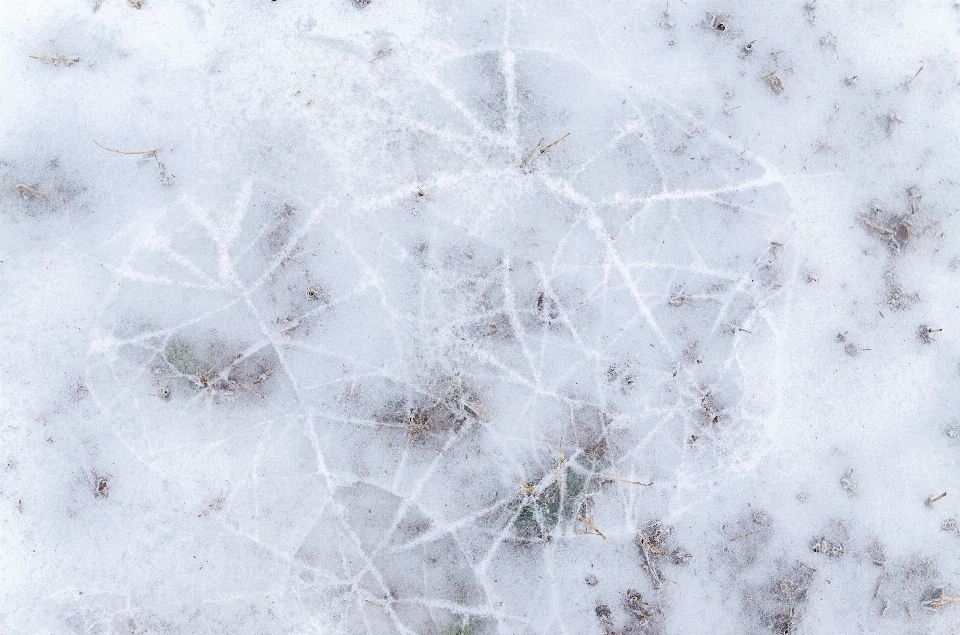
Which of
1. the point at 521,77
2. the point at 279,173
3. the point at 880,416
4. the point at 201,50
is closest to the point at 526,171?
the point at 521,77

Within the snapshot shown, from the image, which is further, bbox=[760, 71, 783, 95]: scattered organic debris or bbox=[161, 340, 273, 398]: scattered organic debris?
bbox=[760, 71, 783, 95]: scattered organic debris

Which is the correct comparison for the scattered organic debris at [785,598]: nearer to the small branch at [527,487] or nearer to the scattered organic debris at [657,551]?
the scattered organic debris at [657,551]

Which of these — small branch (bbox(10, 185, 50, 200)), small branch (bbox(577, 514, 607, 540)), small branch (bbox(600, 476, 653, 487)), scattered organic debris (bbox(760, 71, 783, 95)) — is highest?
scattered organic debris (bbox(760, 71, 783, 95))

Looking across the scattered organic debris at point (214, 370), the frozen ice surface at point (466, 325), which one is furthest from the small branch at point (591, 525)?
the scattered organic debris at point (214, 370)

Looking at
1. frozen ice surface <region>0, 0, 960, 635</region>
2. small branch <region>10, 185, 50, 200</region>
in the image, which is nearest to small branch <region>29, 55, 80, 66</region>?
frozen ice surface <region>0, 0, 960, 635</region>

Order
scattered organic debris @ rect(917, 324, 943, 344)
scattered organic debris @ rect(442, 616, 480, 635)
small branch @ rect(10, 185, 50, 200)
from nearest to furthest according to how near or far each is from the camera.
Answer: scattered organic debris @ rect(442, 616, 480, 635)
small branch @ rect(10, 185, 50, 200)
scattered organic debris @ rect(917, 324, 943, 344)

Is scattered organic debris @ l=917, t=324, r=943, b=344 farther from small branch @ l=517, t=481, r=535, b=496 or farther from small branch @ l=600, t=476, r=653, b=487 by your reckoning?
small branch @ l=517, t=481, r=535, b=496

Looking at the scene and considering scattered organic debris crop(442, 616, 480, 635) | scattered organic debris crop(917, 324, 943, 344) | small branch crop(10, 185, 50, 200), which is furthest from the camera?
scattered organic debris crop(917, 324, 943, 344)

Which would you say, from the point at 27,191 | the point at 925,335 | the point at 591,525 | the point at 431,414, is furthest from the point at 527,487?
the point at 27,191
